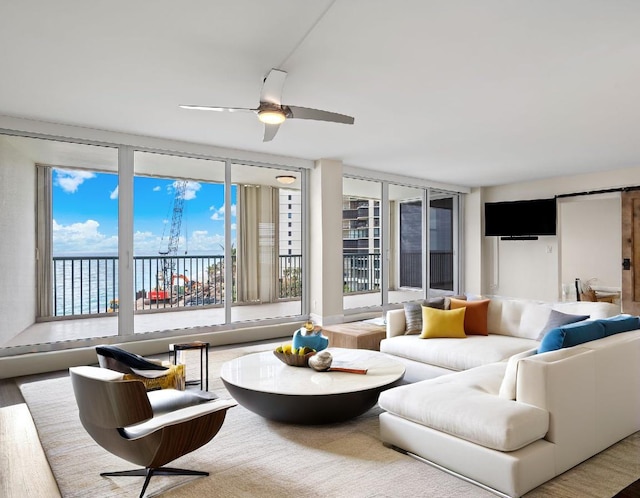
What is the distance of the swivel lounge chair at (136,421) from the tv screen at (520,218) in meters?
7.87

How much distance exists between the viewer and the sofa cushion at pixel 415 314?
14.8ft

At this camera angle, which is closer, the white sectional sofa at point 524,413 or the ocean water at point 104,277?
the white sectional sofa at point 524,413

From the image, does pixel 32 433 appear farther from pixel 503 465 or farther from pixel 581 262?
pixel 581 262

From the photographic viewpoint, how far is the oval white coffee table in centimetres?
287

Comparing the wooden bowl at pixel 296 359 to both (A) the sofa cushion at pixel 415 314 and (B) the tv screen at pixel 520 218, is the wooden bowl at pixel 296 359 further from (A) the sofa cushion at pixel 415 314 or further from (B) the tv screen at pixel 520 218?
(B) the tv screen at pixel 520 218

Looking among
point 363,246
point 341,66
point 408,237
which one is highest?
point 341,66

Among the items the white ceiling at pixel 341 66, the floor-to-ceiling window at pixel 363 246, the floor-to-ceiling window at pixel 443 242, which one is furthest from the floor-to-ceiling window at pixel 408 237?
the white ceiling at pixel 341 66

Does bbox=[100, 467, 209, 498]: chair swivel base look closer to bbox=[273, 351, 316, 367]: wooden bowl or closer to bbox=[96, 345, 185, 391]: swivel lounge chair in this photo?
bbox=[96, 345, 185, 391]: swivel lounge chair

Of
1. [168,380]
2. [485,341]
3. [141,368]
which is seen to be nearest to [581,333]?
[485,341]

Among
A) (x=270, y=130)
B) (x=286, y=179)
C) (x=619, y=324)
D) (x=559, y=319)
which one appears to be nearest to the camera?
(x=619, y=324)

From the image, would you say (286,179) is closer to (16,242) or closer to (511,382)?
(16,242)

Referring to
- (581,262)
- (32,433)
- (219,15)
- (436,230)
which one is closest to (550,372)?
(219,15)

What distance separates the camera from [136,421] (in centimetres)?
209

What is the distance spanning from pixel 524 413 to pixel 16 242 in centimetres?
500
